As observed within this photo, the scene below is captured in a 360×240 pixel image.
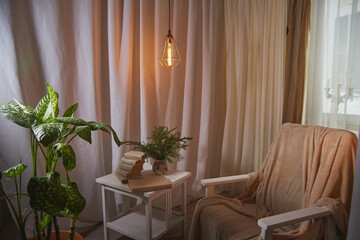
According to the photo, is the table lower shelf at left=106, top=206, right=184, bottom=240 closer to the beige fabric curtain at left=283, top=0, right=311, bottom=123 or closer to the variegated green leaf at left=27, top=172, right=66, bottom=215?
the variegated green leaf at left=27, top=172, right=66, bottom=215

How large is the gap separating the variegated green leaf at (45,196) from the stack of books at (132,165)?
637mm

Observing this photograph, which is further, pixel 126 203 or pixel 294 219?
pixel 126 203

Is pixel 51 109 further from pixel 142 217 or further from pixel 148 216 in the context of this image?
pixel 142 217

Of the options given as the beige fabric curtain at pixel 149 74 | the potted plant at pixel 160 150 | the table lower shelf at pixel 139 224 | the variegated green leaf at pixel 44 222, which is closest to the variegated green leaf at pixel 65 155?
the variegated green leaf at pixel 44 222

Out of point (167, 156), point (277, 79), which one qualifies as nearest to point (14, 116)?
point (167, 156)

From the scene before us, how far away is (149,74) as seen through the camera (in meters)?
2.12

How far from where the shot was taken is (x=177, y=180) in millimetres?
1639

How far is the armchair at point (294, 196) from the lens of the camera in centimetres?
123

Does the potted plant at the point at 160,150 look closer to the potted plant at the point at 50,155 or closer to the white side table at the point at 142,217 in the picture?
the white side table at the point at 142,217

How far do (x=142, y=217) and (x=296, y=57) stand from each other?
1772mm

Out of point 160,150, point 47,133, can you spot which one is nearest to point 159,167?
point 160,150

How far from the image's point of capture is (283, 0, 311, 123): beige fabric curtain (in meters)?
2.03

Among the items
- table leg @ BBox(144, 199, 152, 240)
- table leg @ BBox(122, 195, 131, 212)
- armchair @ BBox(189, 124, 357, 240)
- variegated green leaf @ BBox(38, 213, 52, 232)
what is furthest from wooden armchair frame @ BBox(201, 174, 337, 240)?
table leg @ BBox(122, 195, 131, 212)

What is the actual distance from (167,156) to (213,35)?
1.24m
